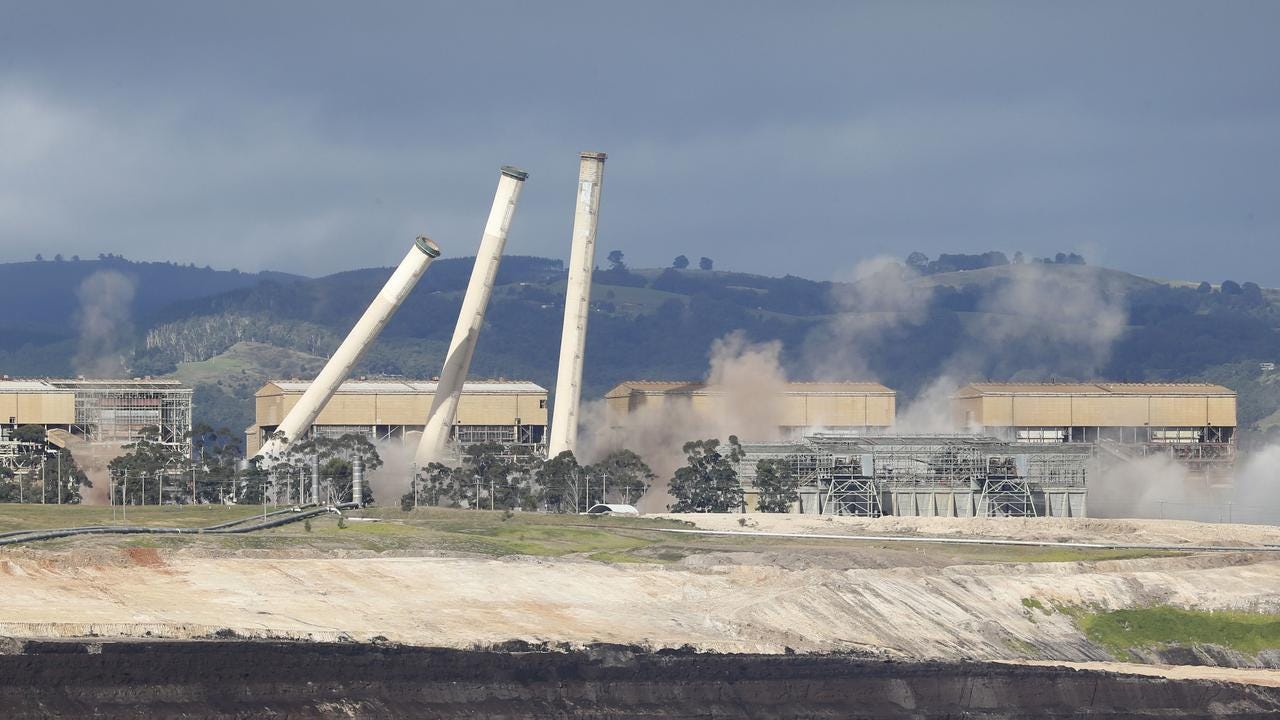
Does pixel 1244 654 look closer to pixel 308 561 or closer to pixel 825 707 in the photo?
pixel 825 707

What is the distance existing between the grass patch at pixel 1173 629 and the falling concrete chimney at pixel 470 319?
8991 centimetres

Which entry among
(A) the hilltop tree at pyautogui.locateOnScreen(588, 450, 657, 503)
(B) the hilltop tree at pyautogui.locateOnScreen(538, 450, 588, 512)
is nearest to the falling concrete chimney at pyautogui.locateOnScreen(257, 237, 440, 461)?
(B) the hilltop tree at pyautogui.locateOnScreen(538, 450, 588, 512)

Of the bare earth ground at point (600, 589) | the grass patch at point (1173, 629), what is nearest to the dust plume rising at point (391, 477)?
the bare earth ground at point (600, 589)

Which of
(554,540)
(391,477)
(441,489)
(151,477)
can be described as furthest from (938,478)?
(151,477)

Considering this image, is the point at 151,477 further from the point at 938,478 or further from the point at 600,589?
the point at 600,589

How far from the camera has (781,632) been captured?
101 metres

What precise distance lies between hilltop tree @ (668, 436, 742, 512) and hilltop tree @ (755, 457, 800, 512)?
2.20 metres

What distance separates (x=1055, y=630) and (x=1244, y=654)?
10.5 metres

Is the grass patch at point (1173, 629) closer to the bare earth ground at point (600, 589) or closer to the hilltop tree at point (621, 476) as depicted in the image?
the bare earth ground at point (600, 589)

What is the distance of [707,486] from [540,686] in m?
96.5

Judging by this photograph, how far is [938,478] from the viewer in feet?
601

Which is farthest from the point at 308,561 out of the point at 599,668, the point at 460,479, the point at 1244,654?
the point at 460,479

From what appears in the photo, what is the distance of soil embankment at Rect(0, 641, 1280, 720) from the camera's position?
77.4m

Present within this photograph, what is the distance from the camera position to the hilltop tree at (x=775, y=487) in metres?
180
